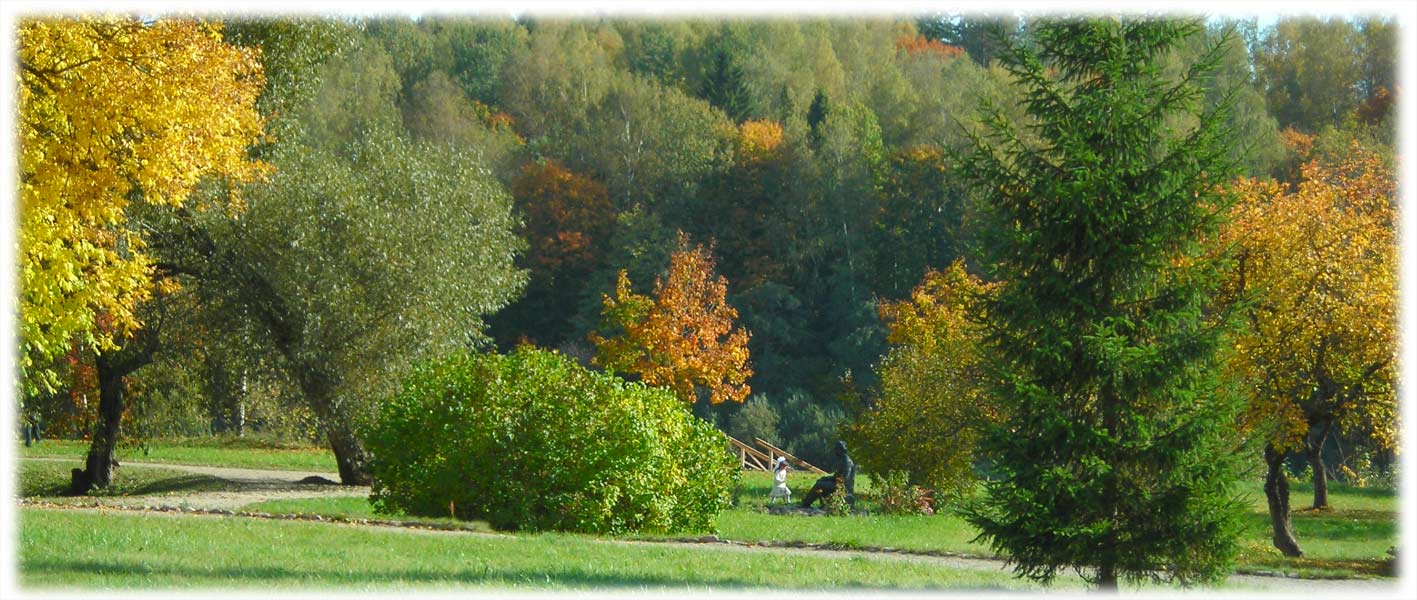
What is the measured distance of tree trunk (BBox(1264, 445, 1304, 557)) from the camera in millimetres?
18609

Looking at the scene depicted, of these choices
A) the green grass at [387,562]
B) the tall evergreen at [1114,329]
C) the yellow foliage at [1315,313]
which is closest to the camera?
the green grass at [387,562]

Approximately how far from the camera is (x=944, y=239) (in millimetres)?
54094

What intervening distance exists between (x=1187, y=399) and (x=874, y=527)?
910cm

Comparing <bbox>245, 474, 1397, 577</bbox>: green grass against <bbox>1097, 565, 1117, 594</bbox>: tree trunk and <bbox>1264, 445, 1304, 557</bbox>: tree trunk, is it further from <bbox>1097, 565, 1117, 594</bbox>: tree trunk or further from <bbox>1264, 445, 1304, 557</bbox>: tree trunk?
<bbox>1097, 565, 1117, 594</bbox>: tree trunk

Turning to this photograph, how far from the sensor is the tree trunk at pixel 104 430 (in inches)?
920

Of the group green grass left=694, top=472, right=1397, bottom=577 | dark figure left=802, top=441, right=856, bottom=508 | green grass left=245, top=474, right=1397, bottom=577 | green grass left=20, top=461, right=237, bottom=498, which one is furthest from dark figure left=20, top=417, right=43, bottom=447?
dark figure left=802, top=441, right=856, bottom=508

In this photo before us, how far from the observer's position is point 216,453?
1270 inches

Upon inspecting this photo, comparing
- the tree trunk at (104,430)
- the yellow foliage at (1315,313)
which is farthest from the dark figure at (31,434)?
the yellow foliage at (1315,313)

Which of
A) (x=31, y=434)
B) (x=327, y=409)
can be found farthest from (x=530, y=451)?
(x=31, y=434)

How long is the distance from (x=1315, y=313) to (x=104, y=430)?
20207mm

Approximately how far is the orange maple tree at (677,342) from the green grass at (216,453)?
9.22m

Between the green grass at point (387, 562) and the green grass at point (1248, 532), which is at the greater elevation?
the green grass at point (387, 562)

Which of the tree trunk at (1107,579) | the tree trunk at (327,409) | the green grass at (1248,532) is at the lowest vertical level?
the green grass at (1248,532)

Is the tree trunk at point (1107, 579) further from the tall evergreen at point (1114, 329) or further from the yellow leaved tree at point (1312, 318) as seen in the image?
the yellow leaved tree at point (1312, 318)
